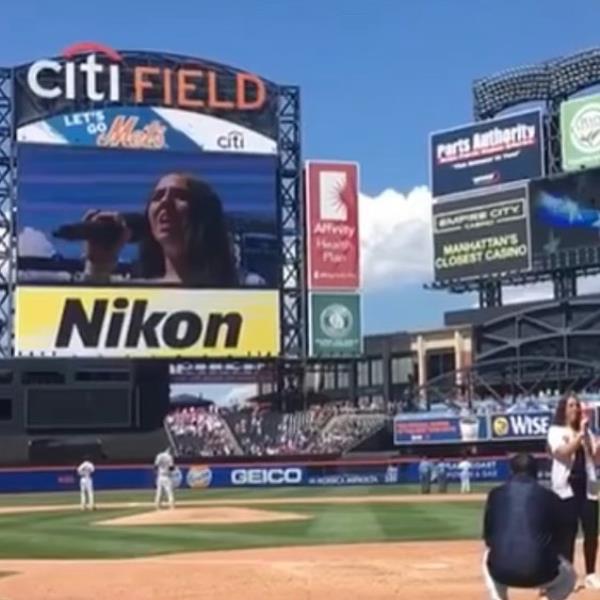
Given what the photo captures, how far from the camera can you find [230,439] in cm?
7050

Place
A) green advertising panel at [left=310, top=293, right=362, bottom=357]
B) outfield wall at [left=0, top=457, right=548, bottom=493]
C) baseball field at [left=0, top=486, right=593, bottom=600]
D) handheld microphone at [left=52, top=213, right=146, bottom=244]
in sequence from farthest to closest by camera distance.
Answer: green advertising panel at [left=310, top=293, right=362, bottom=357], handheld microphone at [left=52, top=213, right=146, bottom=244], outfield wall at [left=0, top=457, right=548, bottom=493], baseball field at [left=0, top=486, right=593, bottom=600]

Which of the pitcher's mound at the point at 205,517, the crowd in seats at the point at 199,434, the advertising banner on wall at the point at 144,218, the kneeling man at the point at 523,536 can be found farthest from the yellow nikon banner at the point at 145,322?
the kneeling man at the point at 523,536

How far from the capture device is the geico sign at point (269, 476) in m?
59.4

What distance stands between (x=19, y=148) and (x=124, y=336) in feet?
33.8

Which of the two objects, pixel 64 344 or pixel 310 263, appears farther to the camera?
pixel 310 263

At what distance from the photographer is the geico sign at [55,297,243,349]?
68375 millimetres

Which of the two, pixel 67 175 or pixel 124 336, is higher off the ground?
pixel 67 175

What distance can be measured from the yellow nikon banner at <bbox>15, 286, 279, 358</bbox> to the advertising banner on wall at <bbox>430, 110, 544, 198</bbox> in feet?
52.1

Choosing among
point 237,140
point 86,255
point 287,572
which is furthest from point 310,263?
point 287,572

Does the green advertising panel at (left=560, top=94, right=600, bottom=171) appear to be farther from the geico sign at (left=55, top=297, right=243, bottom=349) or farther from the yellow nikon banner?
the geico sign at (left=55, top=297, right=243, bottom=349)

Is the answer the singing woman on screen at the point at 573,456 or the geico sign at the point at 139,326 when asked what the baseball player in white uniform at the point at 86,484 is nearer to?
the geico sign at the point at 139,326

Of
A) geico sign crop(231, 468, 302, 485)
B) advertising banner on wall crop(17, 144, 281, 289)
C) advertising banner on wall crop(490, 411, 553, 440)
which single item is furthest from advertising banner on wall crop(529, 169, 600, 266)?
geico sign crop(231, 468, 302, 485)

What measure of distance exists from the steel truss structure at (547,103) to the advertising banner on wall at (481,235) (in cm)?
85

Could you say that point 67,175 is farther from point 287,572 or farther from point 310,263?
point 287,572
